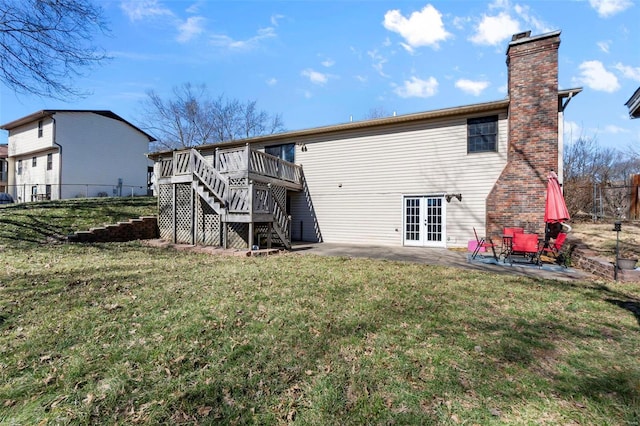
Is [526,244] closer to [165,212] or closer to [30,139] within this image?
[165,212]

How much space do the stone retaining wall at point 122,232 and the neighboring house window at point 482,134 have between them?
13.3 m

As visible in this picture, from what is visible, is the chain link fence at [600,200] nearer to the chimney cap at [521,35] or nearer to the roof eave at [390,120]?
the roof eave at [390,120]

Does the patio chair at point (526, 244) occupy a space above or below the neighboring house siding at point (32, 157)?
below

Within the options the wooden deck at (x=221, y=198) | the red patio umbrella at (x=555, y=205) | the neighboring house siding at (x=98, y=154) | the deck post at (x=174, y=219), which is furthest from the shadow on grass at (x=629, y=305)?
the neighboring house siding at (x=98, y=154)

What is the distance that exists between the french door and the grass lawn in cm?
620

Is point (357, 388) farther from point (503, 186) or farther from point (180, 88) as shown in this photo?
point (180, 88)

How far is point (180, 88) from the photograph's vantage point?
33.5 m

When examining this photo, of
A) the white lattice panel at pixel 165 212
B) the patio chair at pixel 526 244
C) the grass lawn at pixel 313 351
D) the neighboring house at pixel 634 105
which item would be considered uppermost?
the neighboring house at pixel 634 105

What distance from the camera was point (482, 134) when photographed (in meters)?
11.2

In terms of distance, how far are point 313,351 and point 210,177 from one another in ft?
28.7

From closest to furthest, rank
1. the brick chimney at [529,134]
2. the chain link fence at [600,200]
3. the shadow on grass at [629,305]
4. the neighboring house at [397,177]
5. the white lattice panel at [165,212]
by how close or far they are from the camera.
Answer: the shadow on grass at [629,305]
the brick chimney at [529,134]
the neighboring house at [397,177]
the white lattice panel at [165,212]
the chain link fence at [600,200]

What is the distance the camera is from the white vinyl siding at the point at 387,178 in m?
11.4

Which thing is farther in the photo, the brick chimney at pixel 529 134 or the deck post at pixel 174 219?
the deck post at pixel 174 219

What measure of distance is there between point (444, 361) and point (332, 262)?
5.21 m
